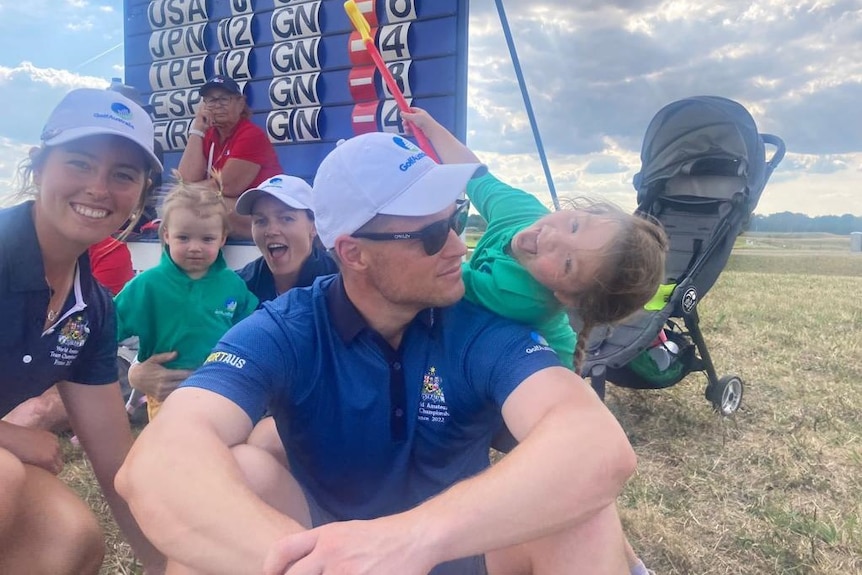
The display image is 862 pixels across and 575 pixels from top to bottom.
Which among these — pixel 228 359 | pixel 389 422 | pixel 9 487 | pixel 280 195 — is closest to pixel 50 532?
pixel 9 487

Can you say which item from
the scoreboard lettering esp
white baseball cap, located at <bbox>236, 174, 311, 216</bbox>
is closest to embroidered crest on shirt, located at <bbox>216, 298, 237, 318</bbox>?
white baseball cap, located at <bbox>236, 174, 311, 216</bbox>

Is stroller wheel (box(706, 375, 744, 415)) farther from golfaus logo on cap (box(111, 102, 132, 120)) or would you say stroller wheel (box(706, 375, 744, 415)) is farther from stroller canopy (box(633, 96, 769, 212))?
golfaus logo on cap (box(111, 102, 132, 120))

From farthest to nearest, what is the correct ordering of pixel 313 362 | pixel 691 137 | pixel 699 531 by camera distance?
pixel 691 137 < pixel 699 531 < pixel 313 362

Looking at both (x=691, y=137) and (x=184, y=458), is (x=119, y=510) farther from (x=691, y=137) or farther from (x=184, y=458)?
(x=691, y=137)

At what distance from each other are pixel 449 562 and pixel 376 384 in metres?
0.41

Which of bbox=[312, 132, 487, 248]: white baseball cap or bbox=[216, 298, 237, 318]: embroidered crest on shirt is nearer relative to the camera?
bbox=[312, 132, 487, 248]: white baseball cap

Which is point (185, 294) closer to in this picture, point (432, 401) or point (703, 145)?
point (432, 401)

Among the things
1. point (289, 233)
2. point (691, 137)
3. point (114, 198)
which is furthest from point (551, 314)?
point (691, 137)

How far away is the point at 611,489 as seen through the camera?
1208 millimetres

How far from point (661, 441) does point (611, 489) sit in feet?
6.94

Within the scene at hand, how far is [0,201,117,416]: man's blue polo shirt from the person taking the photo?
1614 millimetres

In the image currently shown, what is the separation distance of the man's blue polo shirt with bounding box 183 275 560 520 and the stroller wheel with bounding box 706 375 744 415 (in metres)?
2.33

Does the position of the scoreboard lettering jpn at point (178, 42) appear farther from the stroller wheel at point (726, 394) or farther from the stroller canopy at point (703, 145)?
the stroller wheel at point (726, 394)

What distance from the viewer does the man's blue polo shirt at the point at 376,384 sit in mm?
1407
